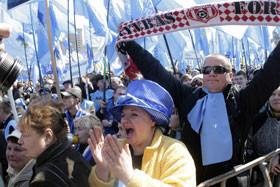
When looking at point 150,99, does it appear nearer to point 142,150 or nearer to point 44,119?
point 142,150

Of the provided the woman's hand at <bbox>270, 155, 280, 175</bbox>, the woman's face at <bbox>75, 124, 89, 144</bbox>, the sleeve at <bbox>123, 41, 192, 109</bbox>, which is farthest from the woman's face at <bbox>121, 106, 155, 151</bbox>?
the woman's hand at <bbox>270, 155, 280, 175</bbox>

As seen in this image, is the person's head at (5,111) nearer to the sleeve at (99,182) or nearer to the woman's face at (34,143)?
the woman's face at (34,143)

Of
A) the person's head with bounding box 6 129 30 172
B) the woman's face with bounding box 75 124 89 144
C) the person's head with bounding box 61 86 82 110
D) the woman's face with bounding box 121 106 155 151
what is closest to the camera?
the woman's face with bounding box 121 106 155 151

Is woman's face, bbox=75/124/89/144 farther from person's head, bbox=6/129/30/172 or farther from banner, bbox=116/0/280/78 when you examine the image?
banner, bbox=116/0/280/78

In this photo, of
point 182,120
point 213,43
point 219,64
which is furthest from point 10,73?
point 213,43

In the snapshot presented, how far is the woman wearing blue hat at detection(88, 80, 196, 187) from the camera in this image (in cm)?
158

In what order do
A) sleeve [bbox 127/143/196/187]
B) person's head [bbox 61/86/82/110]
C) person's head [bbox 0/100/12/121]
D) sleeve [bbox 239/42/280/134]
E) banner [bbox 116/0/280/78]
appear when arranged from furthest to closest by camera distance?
person's head [bbox 61/86/82/110] < person's head [bbox 0/100/12/121] < sleeve [bbox 239/42/280/134] < banner [bbox 116/0/280/78] < sleeve [bbox 127/143/196/187]

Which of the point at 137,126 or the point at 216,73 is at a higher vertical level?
the point at 216,73

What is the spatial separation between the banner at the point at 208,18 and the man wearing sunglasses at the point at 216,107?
0.55 ft

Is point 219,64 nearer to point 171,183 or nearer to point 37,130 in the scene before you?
point 171,183

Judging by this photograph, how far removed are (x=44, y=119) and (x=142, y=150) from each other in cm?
69

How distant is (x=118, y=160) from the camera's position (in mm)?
1573

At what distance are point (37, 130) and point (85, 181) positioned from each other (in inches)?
18.3

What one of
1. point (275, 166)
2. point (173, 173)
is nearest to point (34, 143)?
point (173, 173)
